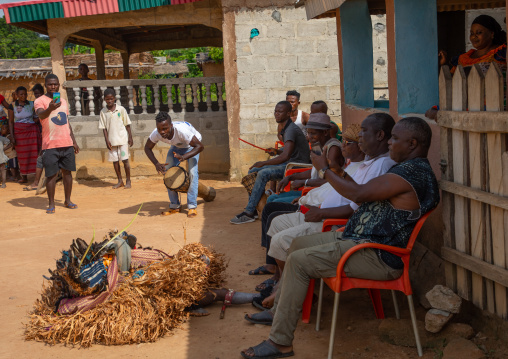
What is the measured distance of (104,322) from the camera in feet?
12.3

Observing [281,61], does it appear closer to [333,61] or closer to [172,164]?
[333,61]

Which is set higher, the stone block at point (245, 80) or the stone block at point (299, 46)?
the stone block at point (299, 46)

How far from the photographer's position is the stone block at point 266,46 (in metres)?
9.76

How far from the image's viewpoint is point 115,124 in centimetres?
1009

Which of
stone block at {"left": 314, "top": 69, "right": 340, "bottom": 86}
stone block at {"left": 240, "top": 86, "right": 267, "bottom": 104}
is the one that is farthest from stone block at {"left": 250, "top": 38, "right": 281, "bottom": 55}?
stone block at {"left": 314, "top": 69, "right": 340, "bottom": 86}

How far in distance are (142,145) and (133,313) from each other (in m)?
7.52

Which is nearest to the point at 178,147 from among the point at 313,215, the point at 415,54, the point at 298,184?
the point at 298,184

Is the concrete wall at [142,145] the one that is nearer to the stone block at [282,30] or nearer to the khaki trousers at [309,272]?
the stone block at [282,30]

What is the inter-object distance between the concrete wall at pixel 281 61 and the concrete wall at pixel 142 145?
1096mm

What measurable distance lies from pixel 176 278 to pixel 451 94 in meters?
2.13

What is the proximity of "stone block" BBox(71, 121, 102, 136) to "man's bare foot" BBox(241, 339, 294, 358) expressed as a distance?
334 inches

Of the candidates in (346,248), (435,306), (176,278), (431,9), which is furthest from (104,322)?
(431,9)

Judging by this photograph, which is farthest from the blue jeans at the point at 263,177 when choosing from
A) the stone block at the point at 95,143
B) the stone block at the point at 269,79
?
the stone block at the point at 95,143

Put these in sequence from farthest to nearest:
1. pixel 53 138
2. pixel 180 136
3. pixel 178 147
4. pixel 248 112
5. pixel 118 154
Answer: pixel 118 154 < pixel 248 112 < pixel 53 138 < pixel 178 147 < pixel 180 136
